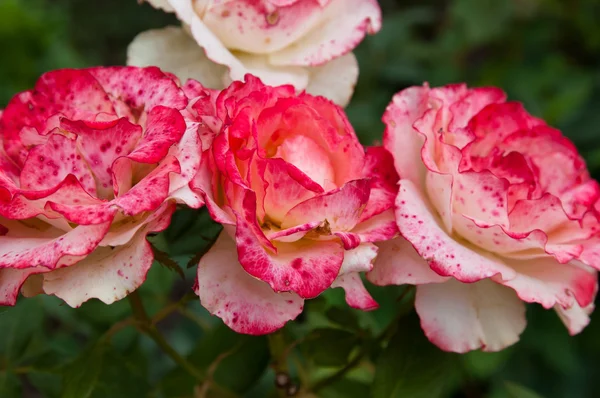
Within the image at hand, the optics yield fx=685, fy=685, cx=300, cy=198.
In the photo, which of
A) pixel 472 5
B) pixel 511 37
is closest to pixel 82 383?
pixel 472 5

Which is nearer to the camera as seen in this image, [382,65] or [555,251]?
[555,251]

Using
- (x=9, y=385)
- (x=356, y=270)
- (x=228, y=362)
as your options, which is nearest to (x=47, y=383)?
(x=9, y=385)

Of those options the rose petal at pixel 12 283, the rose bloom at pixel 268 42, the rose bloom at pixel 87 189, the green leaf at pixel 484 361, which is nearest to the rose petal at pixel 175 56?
the rose bloom at pixel 268 42

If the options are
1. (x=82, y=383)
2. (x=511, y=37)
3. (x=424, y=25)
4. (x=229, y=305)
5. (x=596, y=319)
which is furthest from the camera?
(x=424, y=25)

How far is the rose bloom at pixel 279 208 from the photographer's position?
0.37 m

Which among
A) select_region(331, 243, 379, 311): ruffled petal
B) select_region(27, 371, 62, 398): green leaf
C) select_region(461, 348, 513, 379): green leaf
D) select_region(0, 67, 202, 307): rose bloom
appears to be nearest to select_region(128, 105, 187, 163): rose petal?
select_region(0, 67, 202, 307): rose bloom

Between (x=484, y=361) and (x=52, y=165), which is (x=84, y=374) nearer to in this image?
(x=52, y=165)

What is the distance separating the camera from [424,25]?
1782 mm

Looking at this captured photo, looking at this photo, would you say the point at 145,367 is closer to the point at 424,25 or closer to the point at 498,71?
the point at 498,71

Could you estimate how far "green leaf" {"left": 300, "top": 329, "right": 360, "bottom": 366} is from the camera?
54cm

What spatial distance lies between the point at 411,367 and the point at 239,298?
0.18 metres

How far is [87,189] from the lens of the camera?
0.39m

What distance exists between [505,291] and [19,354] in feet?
1.40

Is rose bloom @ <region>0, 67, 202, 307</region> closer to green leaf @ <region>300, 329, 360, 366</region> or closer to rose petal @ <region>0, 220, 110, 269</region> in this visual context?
rose petal @ <region>0, 220, 110, 269</region>
